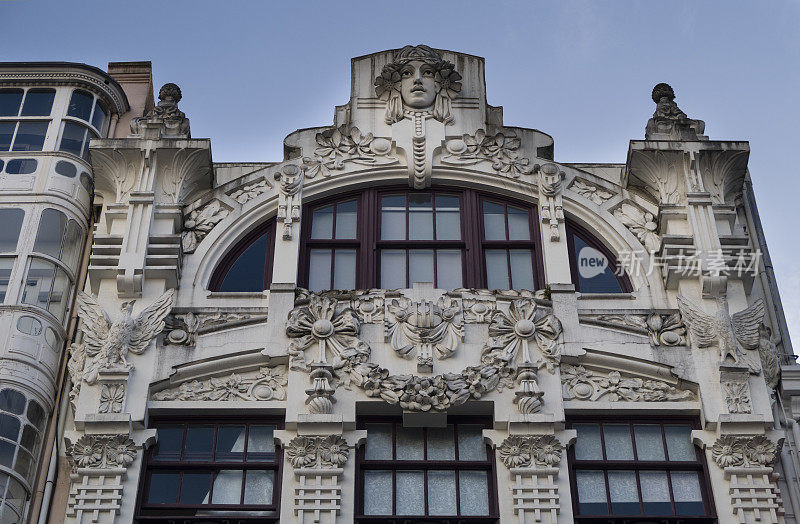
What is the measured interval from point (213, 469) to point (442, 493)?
10.2 feet

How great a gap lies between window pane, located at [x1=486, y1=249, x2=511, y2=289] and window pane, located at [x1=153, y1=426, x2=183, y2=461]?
5252 mm

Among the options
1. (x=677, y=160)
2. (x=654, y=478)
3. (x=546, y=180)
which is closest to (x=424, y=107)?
(x=546, y=180)

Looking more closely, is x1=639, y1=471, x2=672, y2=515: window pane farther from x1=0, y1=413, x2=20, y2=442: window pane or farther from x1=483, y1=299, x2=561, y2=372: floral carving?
x1=0, y1=413, x2=20, y2=442: window pane

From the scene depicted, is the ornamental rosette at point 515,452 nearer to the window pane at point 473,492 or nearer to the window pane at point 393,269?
the window pane at point 473,492

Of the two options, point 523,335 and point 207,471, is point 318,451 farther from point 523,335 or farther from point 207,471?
point 523,335

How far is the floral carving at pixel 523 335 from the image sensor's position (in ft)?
61.3

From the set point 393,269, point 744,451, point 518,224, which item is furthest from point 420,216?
point 744,451

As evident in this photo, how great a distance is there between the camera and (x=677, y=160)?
21.1m

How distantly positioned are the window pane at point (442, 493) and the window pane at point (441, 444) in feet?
0.91

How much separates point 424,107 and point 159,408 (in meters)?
7.15

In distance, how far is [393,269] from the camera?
20594mm

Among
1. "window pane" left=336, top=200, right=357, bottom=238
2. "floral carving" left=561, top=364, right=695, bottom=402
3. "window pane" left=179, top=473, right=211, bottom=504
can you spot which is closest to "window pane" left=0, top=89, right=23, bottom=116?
"window pane" left=336, top=200, right=357, bottom=238

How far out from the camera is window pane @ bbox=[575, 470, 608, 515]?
57.6 ft

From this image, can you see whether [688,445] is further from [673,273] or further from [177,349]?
[177,349]
